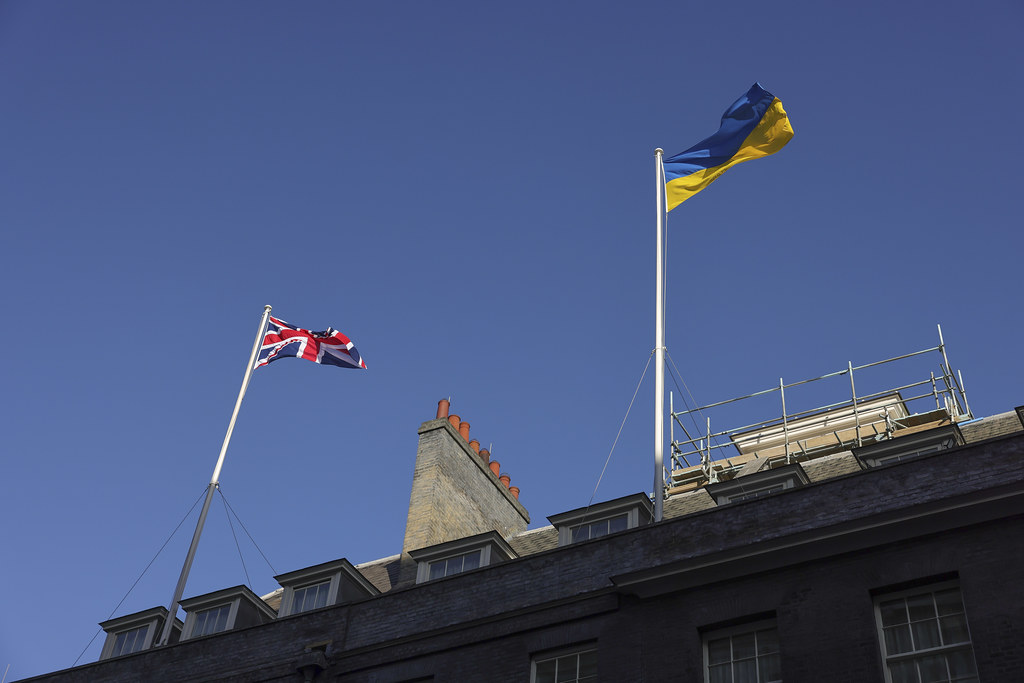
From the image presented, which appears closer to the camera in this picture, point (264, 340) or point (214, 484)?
point (214, 484)

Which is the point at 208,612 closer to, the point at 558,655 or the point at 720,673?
the point at 558,655

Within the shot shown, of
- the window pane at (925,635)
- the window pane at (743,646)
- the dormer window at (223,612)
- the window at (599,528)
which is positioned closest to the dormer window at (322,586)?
the dormer window at (223,612)

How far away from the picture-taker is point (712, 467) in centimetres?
3125

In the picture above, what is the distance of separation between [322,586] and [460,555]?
359cm

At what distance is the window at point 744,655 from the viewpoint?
20766 mm

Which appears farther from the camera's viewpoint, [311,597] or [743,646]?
[311,597]

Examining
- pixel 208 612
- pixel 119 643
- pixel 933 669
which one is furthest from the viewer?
pixel 119 643

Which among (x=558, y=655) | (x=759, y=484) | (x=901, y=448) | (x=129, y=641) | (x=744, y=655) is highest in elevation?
(x=901, y=448)

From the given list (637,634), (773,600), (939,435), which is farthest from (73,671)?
(939,435)


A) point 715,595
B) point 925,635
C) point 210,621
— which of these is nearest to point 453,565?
point 210,621

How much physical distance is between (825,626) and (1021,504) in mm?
3741

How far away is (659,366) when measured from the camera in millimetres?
26875

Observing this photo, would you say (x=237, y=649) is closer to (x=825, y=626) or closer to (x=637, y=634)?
(x=637, y=634)

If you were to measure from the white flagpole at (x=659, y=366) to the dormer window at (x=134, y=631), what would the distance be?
13155mm
